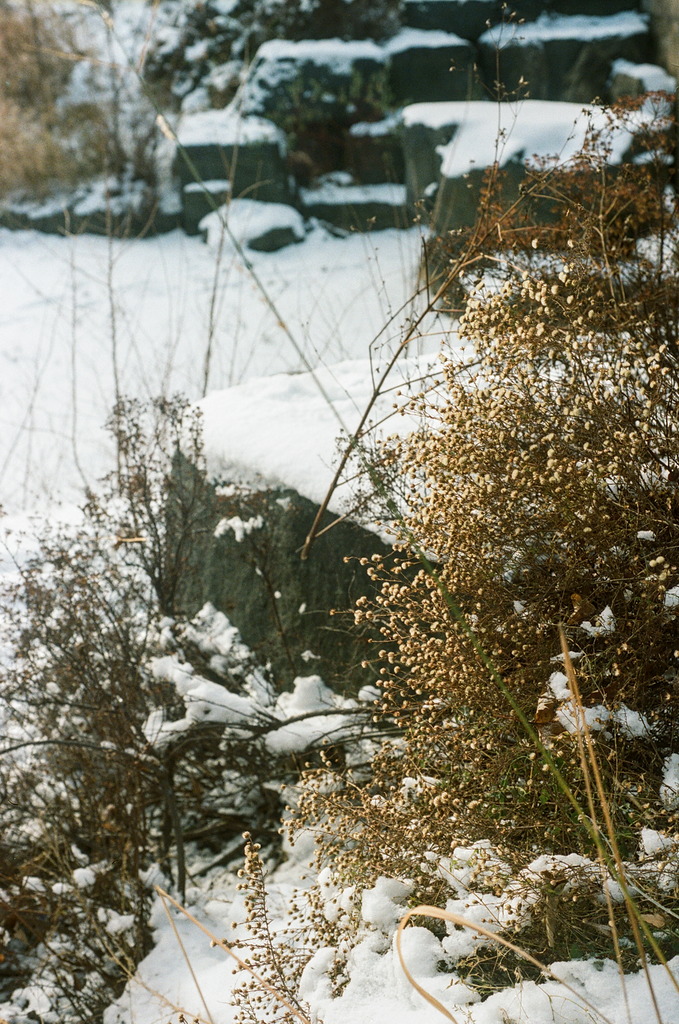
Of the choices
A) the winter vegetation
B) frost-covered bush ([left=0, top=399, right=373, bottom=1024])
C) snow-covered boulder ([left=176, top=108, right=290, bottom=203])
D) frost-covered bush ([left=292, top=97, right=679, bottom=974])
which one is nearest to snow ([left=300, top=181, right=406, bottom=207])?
snow-covered boulder ([left=176, top=108, right=290, bottom=203])

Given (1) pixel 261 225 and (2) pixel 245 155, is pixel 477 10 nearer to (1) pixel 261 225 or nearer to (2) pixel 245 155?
(2) pixel 245 155

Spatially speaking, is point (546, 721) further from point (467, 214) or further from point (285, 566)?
point (467, 214)

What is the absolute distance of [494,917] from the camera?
1.71 meters

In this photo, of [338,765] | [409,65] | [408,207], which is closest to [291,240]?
[408,207]

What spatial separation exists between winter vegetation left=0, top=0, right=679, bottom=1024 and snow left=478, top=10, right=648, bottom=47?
2300 mm

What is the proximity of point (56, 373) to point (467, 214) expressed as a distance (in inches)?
142

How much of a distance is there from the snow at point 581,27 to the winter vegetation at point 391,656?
2.30m

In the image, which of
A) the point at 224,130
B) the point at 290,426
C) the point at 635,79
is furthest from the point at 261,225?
the point at 290,426

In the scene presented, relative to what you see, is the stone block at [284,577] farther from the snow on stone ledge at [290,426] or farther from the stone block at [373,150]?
the stone block at [373,150]

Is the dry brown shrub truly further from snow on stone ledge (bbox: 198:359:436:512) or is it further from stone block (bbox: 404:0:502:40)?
snow on stone ledge (bbox: 198:359:436:512)

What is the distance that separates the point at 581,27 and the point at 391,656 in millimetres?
7775

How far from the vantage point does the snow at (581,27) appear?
7.42 meters

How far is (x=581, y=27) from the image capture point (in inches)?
304

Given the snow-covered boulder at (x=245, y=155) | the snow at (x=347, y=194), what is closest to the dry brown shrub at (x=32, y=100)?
the snow-covered boulder at (x=245, y=155)
